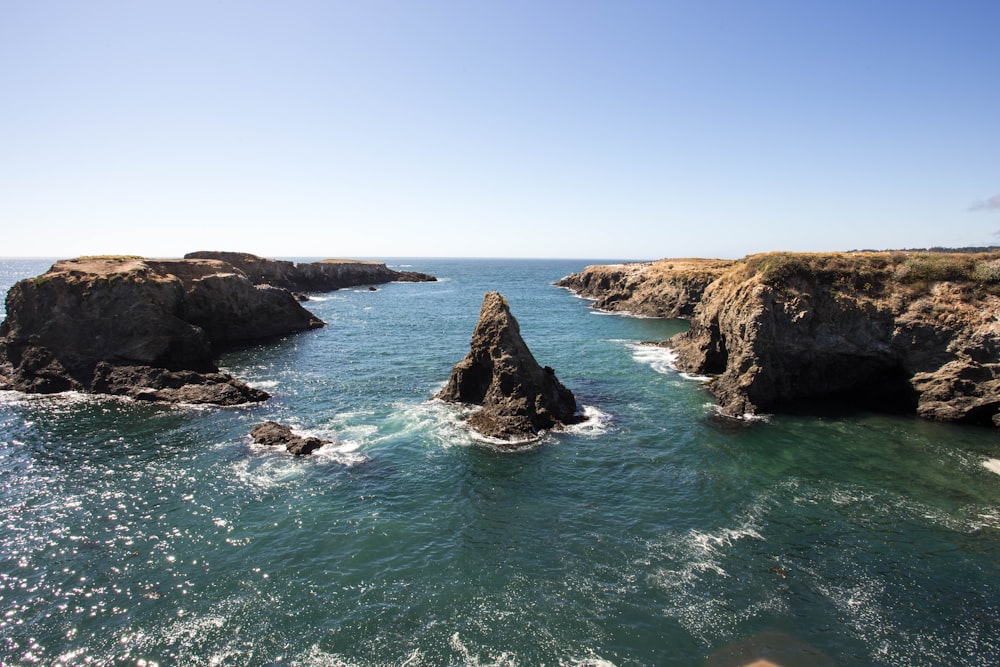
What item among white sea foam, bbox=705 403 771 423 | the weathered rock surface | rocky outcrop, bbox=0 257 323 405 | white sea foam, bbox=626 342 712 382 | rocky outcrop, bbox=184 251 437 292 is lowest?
the weathered rock surface

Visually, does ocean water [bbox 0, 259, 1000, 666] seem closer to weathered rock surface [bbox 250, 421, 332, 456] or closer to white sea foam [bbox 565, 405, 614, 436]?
white sea foam [bbox 565, 405, 614, 436]

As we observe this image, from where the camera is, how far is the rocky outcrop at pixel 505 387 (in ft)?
117

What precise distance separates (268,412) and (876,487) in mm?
41031

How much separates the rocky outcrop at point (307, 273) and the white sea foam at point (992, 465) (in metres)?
113

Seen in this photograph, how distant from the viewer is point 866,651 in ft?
54.7

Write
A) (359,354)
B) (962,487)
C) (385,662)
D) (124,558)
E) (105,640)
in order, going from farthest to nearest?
1. (359,354)
2. (962,487)
3. (124,558)
4. (105,640)
5. (385,662)

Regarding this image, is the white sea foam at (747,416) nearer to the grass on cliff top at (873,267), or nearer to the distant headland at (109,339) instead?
the grass on cliff top at (873,267)

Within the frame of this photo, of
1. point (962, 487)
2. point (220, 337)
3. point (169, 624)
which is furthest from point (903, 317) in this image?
point (220, 337)

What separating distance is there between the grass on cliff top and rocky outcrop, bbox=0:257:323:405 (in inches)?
1827

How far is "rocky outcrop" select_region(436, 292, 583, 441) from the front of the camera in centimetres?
3572

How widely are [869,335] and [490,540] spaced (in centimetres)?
3602

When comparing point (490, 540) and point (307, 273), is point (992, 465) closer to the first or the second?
point (490, 540)

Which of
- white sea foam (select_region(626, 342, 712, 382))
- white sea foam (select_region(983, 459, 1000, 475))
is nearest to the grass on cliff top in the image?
white sea foam (select_region(626, 342, 712, 382))

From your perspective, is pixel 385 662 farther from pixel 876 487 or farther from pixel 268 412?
pixel 268 412
